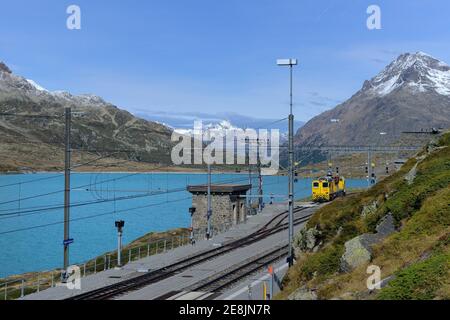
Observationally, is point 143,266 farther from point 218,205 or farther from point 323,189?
point 323,189

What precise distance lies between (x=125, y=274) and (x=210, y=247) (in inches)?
514

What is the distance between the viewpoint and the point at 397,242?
1911cm

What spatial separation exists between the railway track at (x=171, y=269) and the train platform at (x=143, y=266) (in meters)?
0.70

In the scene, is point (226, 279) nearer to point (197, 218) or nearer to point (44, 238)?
point (197, 218)

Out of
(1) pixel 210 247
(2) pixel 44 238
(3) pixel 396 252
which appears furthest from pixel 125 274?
(2) pixel 44 238

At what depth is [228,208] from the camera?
6112 centimetres

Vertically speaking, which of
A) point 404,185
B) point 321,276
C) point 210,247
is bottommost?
point 210,247

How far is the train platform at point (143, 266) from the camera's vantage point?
29.6 metres
